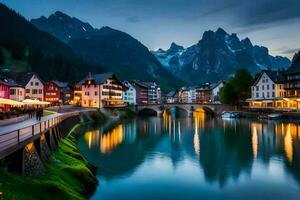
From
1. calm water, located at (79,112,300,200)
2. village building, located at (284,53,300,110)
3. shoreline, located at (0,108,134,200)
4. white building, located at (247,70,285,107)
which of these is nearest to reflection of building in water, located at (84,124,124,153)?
calm water, located at (79,112,300,200)

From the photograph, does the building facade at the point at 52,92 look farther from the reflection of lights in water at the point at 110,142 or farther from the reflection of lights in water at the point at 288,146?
the reflection of lights in water at the point at 288,146

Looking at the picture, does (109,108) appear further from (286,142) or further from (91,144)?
(286,142)

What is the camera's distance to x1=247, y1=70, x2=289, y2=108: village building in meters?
138

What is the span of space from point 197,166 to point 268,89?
107m

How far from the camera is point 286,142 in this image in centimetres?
A: 6531

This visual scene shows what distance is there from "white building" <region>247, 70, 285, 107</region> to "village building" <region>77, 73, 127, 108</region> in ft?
199

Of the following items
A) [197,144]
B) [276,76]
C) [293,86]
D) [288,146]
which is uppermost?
[276,76]

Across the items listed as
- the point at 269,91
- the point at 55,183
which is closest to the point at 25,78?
the point at 269,91

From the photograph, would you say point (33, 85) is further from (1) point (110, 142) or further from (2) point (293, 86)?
(2) point (293, 86)

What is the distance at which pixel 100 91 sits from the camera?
141000 millimetres

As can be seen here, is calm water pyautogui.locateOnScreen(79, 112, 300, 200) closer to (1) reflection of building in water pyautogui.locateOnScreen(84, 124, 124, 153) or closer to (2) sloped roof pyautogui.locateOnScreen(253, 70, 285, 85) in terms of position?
(1) reflection of building in water pyautogui.locateOnScreen(84, 124, 124, 153)

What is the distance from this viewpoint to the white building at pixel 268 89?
138875mm

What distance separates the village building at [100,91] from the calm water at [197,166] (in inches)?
2648

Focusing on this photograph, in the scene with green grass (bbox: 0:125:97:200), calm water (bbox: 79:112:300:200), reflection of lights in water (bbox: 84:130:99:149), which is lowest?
calm water (bbox: 79:112:300:200)
